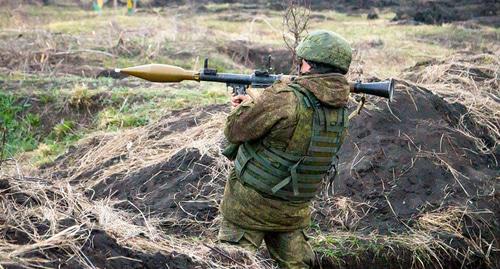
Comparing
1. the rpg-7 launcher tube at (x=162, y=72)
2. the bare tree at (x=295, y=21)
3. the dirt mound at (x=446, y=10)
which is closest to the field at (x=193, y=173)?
the bare tree at (x=295, y=21)

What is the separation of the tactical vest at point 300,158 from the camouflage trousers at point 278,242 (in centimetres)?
30

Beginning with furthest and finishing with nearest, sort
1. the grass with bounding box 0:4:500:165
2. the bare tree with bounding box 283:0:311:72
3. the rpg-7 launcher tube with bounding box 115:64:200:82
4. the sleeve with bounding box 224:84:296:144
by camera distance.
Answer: the grass with bounding box 0:4:500:165
the bare tree with bounding box 283:0:311:72
the rpg-7 launcher tube with bounding box 115:64:200:82
the sleeve with bounding box 224:84:296:144

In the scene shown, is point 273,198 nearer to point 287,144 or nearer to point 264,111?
point 287,144

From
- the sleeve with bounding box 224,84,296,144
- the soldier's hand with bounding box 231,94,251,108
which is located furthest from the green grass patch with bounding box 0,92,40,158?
the sleeve with bounding box 224,84,296,144

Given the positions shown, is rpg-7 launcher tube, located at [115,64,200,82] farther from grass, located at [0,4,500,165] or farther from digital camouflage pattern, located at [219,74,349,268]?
grass, located at [0,4,500,165]

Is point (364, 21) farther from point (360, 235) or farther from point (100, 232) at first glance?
point (100, 232)

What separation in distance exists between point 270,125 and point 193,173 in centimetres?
281

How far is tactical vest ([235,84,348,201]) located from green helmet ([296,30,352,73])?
203mm

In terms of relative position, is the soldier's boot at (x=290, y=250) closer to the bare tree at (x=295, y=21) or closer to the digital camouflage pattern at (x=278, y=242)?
the digital camouflage pattern at (x=278, y=242)

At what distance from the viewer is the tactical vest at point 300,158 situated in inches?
184

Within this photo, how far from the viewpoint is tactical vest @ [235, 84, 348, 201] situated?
468 centimetres

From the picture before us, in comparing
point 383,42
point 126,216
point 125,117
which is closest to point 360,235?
point 126,216

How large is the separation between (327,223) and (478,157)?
2.11 m

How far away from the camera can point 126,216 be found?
5863mm
